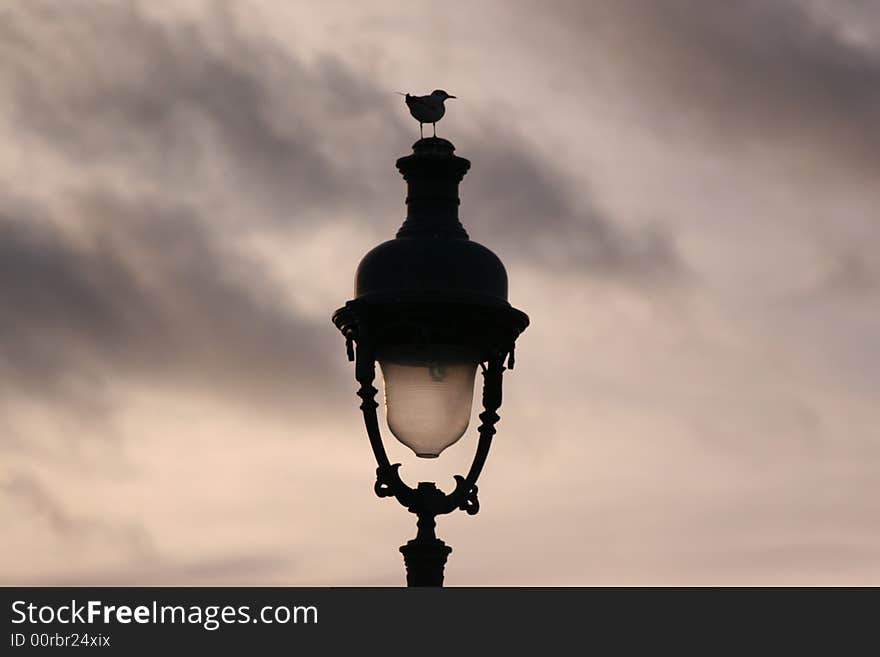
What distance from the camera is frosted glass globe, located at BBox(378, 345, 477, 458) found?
1717cm

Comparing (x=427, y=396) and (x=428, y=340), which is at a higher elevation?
(x=428, y=340)

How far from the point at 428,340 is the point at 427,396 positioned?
418 millimetres

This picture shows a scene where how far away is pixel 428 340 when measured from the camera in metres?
17.2

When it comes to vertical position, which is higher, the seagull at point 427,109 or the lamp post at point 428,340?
the seagull at point 427,109

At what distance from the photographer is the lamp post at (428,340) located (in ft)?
56.0

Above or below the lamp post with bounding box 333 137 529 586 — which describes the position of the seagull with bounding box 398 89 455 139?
above

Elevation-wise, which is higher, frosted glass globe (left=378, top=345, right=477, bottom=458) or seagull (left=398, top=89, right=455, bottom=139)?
seagull (left=398, top=89, right=455, bottom=139)

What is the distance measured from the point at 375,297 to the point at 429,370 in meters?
0.68

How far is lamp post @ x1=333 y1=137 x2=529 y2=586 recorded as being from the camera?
56.0 ft

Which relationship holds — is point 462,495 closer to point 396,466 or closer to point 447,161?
point 396,466

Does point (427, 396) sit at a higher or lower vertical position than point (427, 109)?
lower
